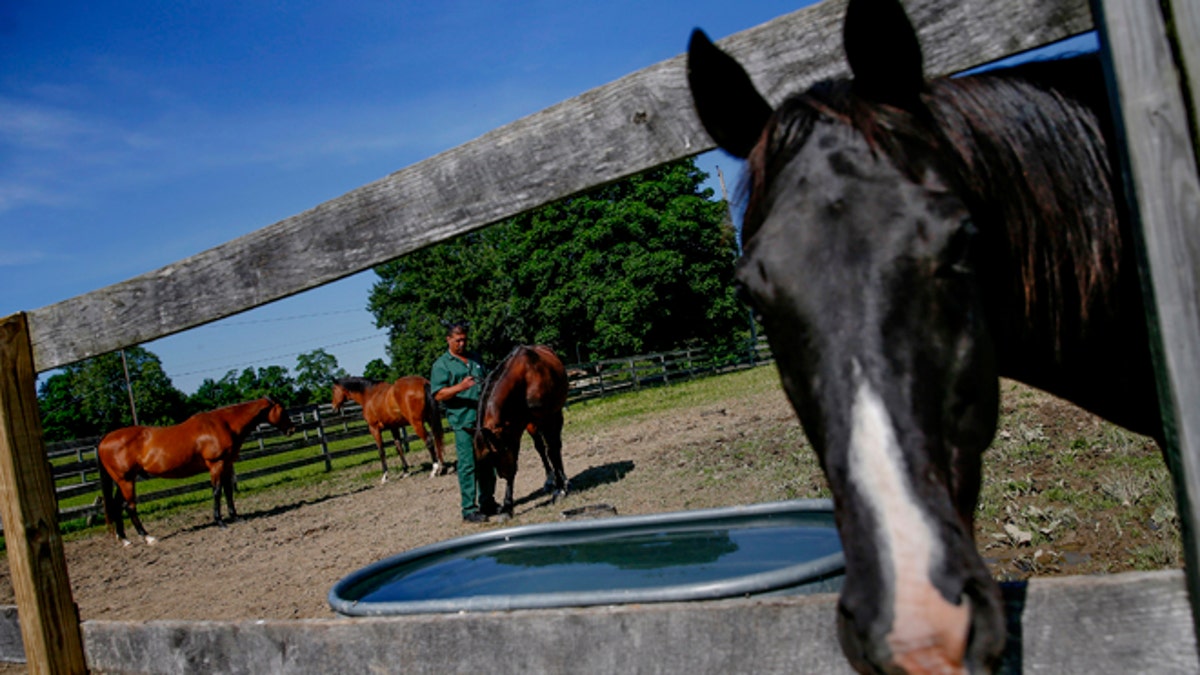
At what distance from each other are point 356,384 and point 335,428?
1798cm

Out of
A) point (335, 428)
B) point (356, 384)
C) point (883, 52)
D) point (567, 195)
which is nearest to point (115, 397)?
point (335, 428)

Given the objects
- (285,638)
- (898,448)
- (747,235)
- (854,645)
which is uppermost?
(747,235)

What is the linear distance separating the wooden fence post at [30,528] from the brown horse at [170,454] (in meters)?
10.1

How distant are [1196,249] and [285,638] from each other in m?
2.29

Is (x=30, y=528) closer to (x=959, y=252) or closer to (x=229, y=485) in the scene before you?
(x=959, y=252)

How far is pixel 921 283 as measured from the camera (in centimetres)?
122

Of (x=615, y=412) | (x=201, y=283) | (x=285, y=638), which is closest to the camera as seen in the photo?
(x=285, y=638)

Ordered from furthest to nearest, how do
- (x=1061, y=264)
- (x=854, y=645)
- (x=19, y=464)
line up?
(x=19, y=464), (x=1061, y=264), (x=854, y=645)

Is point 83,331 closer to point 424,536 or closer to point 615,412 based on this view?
point 424,536

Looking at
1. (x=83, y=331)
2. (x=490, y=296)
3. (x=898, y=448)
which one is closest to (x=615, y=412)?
(x=83, y=331)

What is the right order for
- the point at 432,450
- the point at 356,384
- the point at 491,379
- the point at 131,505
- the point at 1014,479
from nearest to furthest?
the point at 1014,479 → the point at 491,379 → the point at 131,505 → the point at 432,450 → the point at 356,384

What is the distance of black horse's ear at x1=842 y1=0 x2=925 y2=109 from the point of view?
140 cm

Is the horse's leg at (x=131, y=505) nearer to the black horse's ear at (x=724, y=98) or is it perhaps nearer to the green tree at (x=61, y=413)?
the black horse's ear at (x=724, y=98)

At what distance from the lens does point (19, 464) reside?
268 cm
